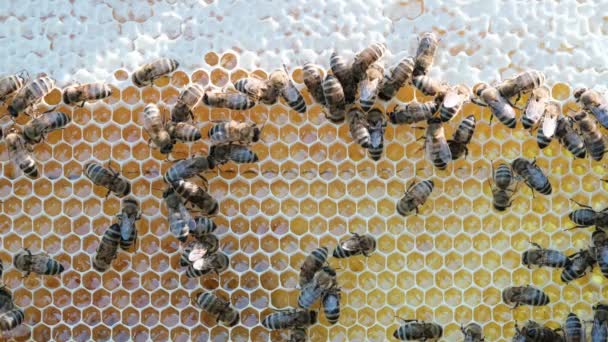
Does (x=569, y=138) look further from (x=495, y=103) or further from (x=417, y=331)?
(x=417, y=331)

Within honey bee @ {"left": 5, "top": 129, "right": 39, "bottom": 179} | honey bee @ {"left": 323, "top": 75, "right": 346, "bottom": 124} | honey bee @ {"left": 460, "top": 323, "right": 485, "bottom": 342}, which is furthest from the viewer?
honey bee @ {"left": 460, "top": 323, "right": 485, "bottom": 342}

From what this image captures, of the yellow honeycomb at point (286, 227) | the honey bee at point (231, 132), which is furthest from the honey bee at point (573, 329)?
the honey bee at point (231, 132)

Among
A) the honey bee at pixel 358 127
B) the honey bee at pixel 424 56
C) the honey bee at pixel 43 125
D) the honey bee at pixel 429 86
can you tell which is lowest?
the honey bee at pixel 43 125

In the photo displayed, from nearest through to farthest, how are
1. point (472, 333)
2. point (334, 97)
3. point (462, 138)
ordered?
point (334, 97) < point (462, 138) < point (472, 333)

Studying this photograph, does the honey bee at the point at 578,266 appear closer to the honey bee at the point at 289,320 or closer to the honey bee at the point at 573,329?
the honey bee at the point at 573,329

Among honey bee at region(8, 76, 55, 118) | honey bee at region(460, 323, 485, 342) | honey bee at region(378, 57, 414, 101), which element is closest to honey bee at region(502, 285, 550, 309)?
honey bee at region(460, 323, 485, 342)

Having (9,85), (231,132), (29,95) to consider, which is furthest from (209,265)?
(9,85)

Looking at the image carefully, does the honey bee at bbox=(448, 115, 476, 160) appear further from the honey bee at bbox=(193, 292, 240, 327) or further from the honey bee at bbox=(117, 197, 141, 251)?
the honey bee at bbox=(117, 197, 141, 251)
